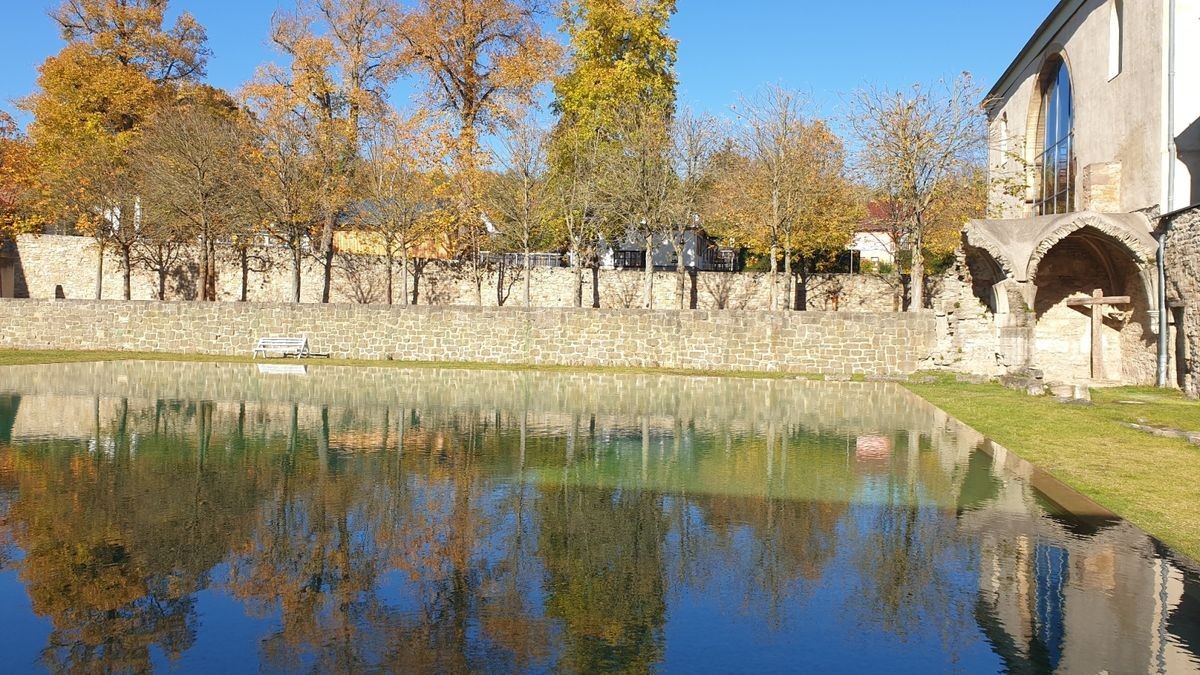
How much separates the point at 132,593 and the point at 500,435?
7.60 m

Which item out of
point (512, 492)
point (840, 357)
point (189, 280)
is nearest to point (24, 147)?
point (189, 280)

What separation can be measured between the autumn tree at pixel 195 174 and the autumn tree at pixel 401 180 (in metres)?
4.80

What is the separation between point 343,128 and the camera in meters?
36.4

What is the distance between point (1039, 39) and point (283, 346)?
83.4 feet

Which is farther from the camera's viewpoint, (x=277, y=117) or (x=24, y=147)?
(x=24, y=147)

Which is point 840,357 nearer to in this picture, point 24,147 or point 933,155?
point 933,155

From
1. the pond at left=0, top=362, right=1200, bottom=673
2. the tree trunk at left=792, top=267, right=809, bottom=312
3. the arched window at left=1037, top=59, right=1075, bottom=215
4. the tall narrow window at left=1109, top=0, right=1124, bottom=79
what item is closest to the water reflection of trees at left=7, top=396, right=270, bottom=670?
the pond at left=0, top=362, right=1200, bottom=673

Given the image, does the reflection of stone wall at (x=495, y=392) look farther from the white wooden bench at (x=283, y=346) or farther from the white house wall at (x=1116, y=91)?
the white house wall at (x=1116, y=91)

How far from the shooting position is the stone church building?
20.7 meters

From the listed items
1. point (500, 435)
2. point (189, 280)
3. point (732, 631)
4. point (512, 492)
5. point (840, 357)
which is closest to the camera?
point (732, 631)

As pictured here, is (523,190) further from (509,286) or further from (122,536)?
(122,536)

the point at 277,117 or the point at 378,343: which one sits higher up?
the point at 277,117

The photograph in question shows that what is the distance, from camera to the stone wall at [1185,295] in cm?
1959

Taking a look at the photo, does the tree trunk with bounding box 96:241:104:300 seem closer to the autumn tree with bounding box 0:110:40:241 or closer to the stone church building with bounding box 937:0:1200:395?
the autumn tree with bounding box 0:110:40:241
